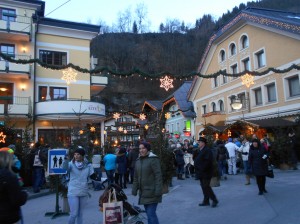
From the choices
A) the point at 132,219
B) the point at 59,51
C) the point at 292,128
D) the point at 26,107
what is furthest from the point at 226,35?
the point at 132,219

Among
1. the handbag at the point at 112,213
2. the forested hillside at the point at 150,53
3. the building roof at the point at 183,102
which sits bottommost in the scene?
the handbag at the point at 112,213

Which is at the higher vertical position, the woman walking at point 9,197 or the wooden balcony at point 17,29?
the wooden balcony at point 17,29

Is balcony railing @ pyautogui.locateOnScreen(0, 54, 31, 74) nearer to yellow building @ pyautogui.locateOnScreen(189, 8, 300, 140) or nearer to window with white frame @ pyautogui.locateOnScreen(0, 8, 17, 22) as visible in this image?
window with white frame @ pyautogui.locateOnScreen(0, 8, 17, 22)

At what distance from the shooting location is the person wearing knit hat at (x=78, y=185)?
5879 mm

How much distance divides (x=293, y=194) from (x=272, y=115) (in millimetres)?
14405

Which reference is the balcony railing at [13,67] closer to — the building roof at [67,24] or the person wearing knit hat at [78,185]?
the building roof at [67,24]

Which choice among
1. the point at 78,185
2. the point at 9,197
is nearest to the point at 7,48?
the point at 78,185

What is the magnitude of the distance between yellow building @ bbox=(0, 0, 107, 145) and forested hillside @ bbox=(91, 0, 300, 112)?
107 feet

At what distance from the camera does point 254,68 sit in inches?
976

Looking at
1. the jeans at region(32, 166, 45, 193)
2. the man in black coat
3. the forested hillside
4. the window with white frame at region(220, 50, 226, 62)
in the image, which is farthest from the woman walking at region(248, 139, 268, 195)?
the forested hillside

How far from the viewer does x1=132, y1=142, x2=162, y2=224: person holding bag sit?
17.9 feet

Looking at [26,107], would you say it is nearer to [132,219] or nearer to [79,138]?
[79,138]

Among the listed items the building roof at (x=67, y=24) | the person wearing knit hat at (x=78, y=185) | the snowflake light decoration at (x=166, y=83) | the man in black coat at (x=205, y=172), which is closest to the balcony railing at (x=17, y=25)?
the building roof at (x=67, y=24)

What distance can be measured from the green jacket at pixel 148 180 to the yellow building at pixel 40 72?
61.1 feet
